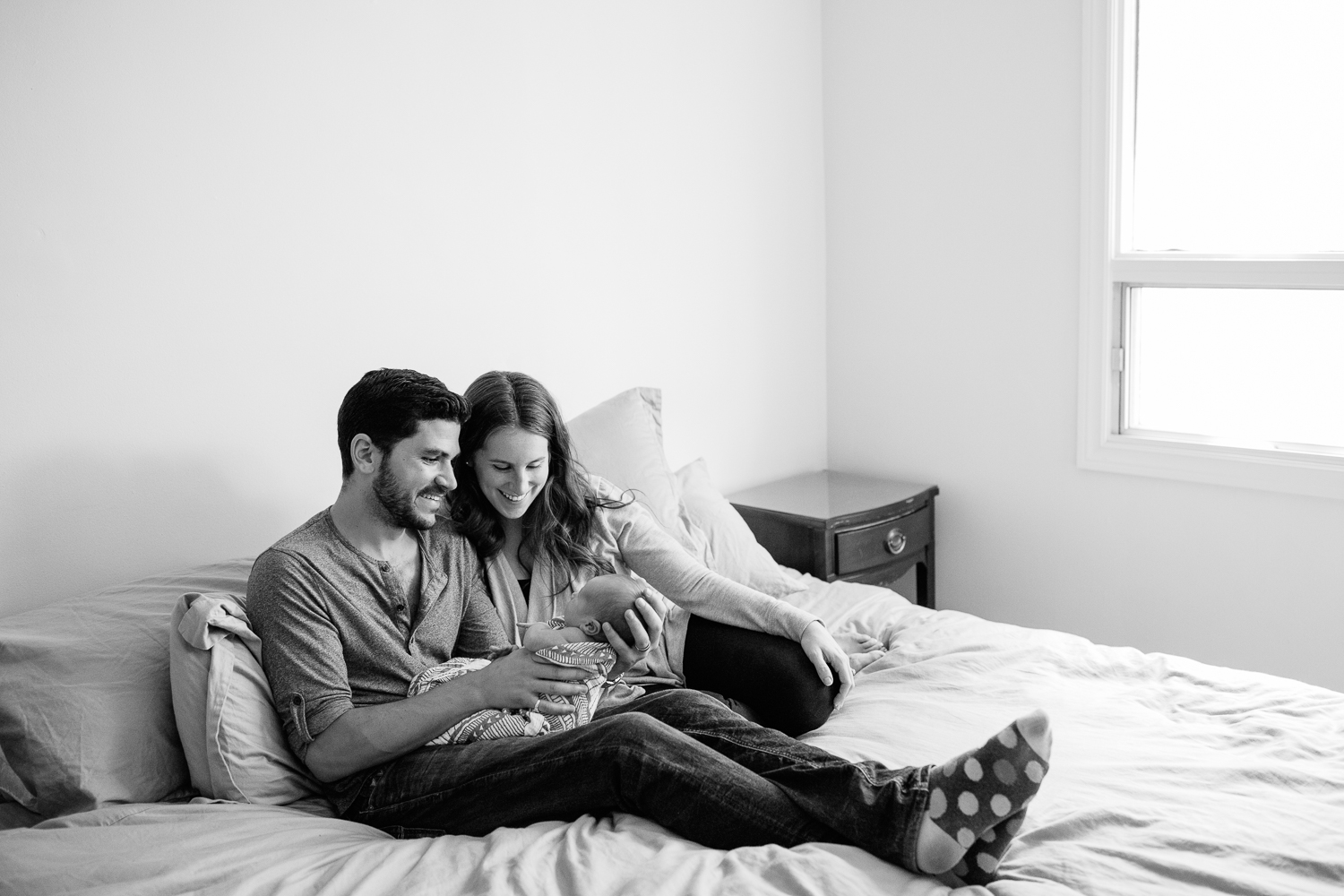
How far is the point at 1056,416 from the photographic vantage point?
3020mm

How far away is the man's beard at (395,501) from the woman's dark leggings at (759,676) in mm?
598

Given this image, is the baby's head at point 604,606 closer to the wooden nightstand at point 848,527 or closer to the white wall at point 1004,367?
the wooden nightstand at point 848,527

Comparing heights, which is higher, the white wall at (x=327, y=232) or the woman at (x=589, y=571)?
the white wall at (x=327, y=232)

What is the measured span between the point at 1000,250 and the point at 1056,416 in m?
0.47

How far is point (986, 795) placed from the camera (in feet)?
4.56

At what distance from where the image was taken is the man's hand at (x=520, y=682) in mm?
1671

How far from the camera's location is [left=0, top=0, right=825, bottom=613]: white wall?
196cm

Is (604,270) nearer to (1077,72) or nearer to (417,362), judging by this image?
(417,362)

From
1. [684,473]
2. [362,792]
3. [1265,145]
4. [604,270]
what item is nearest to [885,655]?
[684,473]

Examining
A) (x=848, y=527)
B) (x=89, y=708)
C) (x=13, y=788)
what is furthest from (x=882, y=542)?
(x=13, y=788)

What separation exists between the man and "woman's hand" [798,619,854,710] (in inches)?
9.6

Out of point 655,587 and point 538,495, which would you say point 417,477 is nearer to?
point 538,495

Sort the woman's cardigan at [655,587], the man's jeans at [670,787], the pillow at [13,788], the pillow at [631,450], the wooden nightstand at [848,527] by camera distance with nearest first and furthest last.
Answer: the man's jeans at [670,787], the pillow at [13,788], the woman's cardigan at [655,587], the pillow at [631,450], the wooden nightstand at [848,527]

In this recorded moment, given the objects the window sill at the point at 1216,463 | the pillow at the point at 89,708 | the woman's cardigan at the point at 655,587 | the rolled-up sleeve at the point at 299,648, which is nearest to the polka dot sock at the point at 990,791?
the woman's cardigan at the point at 655,587
